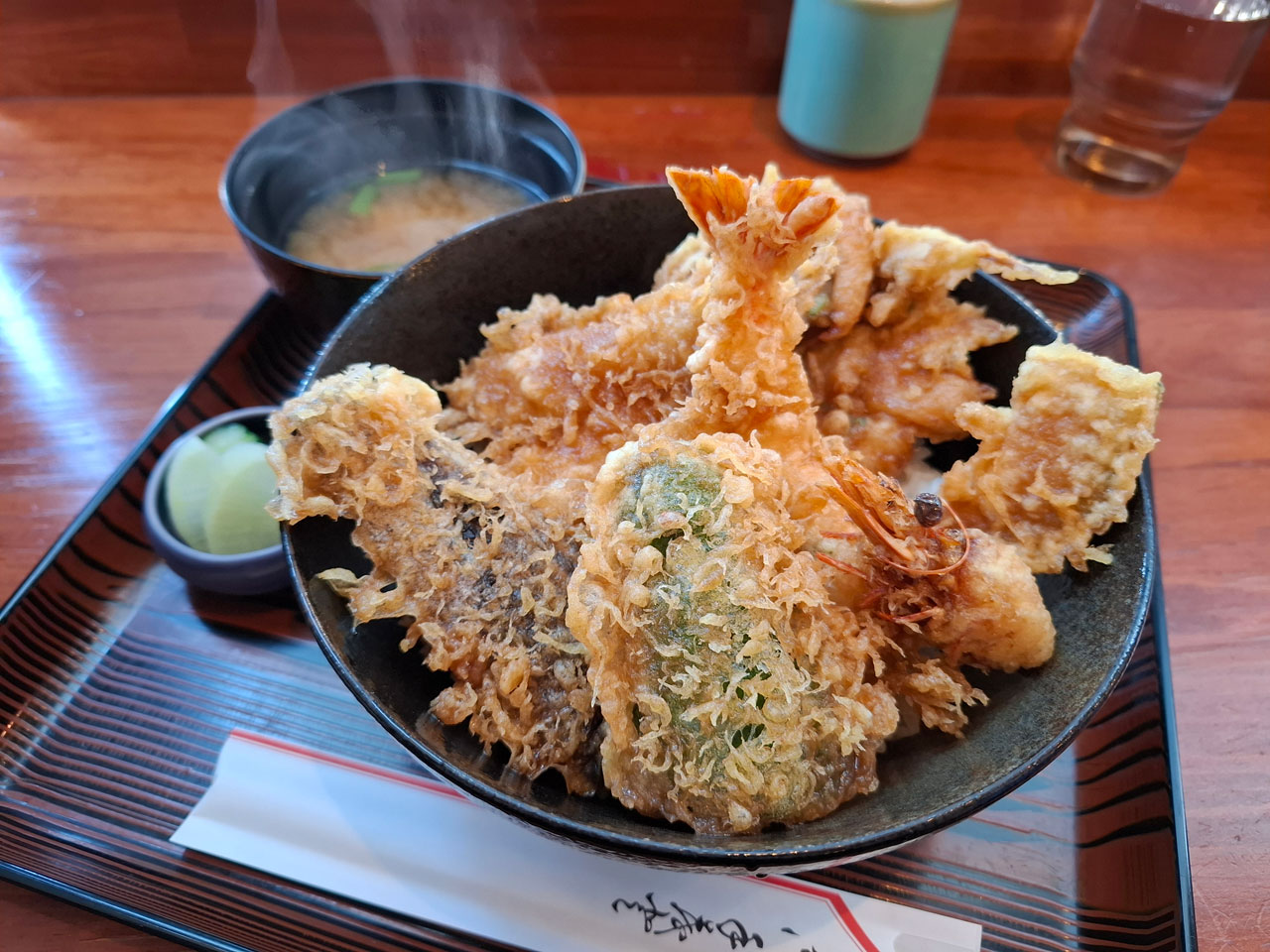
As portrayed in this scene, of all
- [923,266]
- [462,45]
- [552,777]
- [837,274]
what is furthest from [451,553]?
[462,45]

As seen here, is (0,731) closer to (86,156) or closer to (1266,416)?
(86,156)

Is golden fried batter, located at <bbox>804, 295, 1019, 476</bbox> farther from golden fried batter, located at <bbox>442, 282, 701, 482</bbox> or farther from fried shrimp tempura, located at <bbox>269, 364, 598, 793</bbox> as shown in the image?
fried shrimp tempura, located at <bbox>269, 364, 598, 793</bbox>

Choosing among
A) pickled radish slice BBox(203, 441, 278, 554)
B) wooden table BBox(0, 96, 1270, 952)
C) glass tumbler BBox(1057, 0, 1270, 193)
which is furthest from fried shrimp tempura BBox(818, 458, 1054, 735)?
A: glass tumbler BBox(1057, 0, 1270, 193)

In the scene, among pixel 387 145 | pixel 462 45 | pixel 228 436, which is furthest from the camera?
pixel 462 45

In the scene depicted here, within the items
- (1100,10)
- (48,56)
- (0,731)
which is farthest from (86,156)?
(1100,10)

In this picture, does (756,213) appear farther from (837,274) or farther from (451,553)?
(451,553)
